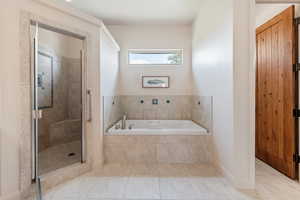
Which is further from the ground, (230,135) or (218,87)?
(218,87)

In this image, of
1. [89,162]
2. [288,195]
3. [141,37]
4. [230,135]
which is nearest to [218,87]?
[230,135]

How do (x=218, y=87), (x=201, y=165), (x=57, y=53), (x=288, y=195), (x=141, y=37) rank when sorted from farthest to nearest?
(x=141, y=37) < (x=57, y=53) < (x=201, y=165) < (x=218, y=87) < (x=288, y=195)

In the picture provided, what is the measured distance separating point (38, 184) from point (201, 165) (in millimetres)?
2157

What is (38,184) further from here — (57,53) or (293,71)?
(293,71)

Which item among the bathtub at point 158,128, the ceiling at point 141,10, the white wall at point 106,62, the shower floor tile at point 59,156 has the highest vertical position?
the ceiling at point 141,10

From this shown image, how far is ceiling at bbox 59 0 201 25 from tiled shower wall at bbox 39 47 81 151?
1.18m

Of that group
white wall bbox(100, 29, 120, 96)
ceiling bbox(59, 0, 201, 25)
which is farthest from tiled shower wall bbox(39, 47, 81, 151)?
ceiling bbox(59, 0, 201, 25)

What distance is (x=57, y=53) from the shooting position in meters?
3.15

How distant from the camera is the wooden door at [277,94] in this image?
231cm

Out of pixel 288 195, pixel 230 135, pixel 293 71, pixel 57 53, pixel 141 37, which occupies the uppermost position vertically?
pixel 141 37

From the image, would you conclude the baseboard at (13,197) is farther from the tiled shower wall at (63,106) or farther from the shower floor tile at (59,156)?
the tiled shower wall at (63,106)

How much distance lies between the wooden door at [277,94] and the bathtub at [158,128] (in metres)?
0.97

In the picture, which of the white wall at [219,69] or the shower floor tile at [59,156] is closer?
the white wall at [219,69]

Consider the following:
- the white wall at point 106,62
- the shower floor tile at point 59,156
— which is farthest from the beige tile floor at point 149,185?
the white wall at point 106,62
